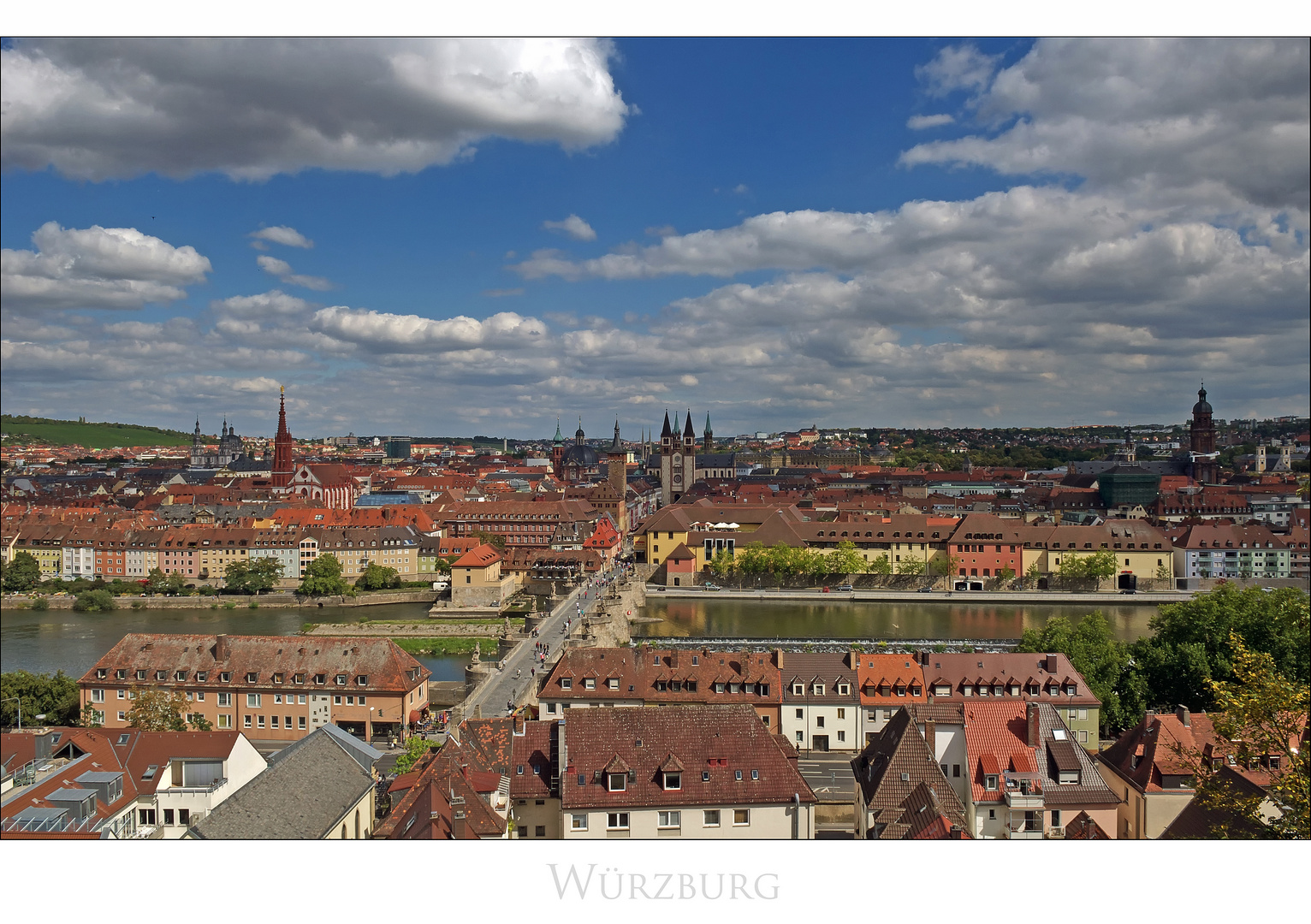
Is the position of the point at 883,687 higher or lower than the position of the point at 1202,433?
lower

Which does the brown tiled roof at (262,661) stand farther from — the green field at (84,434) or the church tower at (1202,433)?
the green field at (84,434)

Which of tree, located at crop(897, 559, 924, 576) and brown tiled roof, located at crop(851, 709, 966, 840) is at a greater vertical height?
brown tiled roof, located at crop(851, 709, 966, 840)

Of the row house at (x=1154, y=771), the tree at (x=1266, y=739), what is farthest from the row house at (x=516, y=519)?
the tree at (x=1266, y=739)

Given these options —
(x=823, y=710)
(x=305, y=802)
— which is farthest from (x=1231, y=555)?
(x=305, y=802)

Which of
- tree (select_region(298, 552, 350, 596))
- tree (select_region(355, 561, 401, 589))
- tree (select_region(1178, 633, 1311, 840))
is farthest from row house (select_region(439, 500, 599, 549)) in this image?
tree (select_region(1178, 633, 1311, 840))

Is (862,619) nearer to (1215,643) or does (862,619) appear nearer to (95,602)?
(1215,643)

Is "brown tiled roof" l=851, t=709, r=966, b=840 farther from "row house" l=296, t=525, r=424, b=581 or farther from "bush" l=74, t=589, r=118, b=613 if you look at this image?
"row house" l=296, t=525, r=424, b=581
